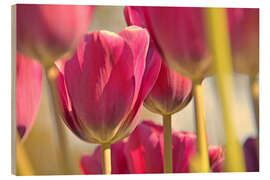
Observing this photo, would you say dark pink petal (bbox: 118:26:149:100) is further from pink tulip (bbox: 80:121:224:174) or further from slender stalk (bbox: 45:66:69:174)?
slender stalk (bbox: 45:66:69:174)

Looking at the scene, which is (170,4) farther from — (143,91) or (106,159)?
(106,159)

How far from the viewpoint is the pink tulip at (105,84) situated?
4.53ft

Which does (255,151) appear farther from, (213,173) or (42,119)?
(42,119)

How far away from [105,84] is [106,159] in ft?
0.79

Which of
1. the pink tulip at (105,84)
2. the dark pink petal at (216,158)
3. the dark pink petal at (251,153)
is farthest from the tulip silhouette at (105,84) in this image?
the dark pink petal at (251,153)

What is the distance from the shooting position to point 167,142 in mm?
1443

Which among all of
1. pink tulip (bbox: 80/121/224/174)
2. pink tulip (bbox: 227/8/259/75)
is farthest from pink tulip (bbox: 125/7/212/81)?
pink tulip (bbox: 80/121/224/174)

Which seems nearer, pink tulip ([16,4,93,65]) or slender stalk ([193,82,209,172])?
pink tulip ([16,4,93,65])

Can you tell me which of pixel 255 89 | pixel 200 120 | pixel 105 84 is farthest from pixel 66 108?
pixel 255 89

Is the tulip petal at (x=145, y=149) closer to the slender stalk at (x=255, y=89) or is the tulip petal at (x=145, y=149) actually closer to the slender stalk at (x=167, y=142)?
the slender stalk at (x=167, y=142)

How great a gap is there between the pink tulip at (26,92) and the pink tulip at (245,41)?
26.7 inches

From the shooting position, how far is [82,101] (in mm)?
1389

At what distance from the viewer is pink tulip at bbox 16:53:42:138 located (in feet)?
4.48

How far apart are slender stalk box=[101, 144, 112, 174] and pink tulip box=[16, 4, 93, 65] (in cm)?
32
